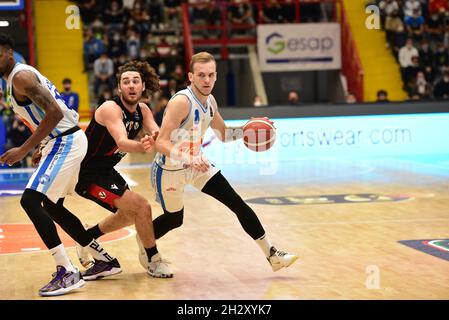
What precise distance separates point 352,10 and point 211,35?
427cm

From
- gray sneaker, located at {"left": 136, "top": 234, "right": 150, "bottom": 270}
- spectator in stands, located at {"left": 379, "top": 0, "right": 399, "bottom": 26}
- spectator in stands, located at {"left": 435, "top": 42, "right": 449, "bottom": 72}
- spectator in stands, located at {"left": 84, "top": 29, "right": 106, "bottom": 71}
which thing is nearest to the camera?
gray sneaker, located at {"left": 136, "top": 234, "right": 150, "bottom": 270}

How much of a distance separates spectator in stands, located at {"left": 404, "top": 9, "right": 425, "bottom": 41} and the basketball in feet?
55.7

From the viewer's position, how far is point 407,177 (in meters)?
14.6

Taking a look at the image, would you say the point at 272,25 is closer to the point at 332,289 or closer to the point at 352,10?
the point at 352,10

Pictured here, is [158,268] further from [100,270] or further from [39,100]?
[39,100]

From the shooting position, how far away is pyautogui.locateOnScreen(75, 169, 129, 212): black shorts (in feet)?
24.0

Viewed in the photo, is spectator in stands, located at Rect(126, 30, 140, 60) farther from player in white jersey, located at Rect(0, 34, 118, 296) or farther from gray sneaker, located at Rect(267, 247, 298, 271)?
gray sneaker, located at Rect(267, 247, 298, 271)

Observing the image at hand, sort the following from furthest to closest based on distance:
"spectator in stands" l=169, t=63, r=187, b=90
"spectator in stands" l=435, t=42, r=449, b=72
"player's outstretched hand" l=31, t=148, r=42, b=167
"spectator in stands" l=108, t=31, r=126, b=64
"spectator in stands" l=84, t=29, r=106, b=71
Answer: "spectator in stands" l=435, t=42, r=449, b=72 → "spectator in stands" l=84, t=29, r=106, b=71 → "spectator in stands" l=108, t=31, r=126, b=64 → "spectator in stands" l=169, t=63, r=187, b=90 → "player's outstretched hand" l=31, t=148, r=42, b=167

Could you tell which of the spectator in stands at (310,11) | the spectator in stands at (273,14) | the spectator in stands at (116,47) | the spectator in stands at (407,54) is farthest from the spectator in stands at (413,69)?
the spectator in stands at (116,47)

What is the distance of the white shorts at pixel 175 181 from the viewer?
738 cm

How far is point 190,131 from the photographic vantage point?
741 cm

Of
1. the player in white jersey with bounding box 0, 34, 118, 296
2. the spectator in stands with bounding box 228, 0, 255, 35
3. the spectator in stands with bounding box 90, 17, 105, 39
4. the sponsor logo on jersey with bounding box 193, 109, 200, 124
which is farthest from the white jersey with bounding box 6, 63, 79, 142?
the spectator in stands with bounding box 228, 0, 255, 35

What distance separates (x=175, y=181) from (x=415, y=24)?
17566 mm

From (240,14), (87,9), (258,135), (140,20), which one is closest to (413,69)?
(240,14)
